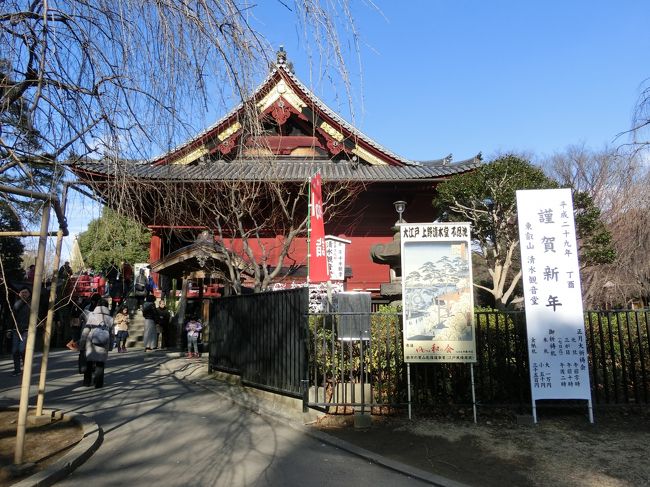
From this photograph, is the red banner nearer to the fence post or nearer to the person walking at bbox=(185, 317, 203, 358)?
the fence post

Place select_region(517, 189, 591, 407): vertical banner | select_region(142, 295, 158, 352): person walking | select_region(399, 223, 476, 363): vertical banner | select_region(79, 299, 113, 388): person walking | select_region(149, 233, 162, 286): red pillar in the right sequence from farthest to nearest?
select_region(149, 233, 162, 286): red pillar, select_region(142, 295, 158, 352): person walking, select_region(79, 299, 113, 388): person walking, select_region(399, 223, 476, 363): vertical banner, select_region(517, 189, 591, 407): vertical banner

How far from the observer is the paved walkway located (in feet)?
14.6

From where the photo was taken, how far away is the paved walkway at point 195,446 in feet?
14.6

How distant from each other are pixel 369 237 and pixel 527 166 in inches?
209

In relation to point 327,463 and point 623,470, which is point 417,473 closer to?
point 327,463

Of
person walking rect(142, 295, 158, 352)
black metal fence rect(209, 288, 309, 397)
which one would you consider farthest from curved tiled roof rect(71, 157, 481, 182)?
person walking rect(142, 295, 158, 352)

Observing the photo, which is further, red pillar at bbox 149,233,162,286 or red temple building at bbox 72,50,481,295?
red pillar at bbox 149,233,162,286

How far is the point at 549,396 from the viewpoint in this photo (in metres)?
6.17

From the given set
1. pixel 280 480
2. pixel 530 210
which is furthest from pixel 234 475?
pixel 530 210

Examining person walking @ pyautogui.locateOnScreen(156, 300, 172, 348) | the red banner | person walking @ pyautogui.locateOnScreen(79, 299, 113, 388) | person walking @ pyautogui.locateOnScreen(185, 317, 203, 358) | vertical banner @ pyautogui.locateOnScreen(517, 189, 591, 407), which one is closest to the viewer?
vertical banner @ pyautogui.locateOnScreen(517, 189, 591, 407)

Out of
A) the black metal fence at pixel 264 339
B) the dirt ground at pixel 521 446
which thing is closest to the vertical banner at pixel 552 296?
the dirt ground at pixel 521 446

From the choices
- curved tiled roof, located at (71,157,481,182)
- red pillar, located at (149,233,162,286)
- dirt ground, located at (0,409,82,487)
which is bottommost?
dirt ground, located at (0,409,82,487)

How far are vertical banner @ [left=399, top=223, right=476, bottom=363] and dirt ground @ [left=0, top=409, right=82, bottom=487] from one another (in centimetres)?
415

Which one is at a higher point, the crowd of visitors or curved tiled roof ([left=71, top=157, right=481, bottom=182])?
curved tiled roof ([left=71, top=157, right=481, bottom=182])
